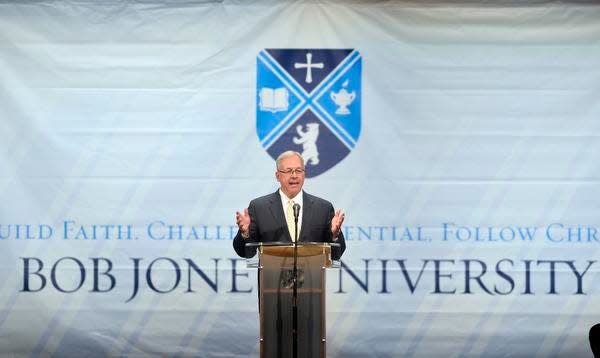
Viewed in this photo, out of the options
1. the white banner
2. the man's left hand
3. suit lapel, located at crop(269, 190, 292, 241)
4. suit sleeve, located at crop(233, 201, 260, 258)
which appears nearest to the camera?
the man's left hand

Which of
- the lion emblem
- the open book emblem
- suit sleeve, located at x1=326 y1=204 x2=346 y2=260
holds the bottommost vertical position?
suit sleeve, located at x1=326 y1=204 x2=346 y2=260

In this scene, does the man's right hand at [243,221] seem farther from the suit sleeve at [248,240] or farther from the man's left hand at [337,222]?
the man's left hand at [337,222]

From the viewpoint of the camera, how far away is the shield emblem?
626cm

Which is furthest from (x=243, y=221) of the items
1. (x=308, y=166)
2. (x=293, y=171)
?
(x=308, y=166)

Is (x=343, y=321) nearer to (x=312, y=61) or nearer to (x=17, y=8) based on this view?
(x=312, y=61)

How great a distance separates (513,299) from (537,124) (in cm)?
115

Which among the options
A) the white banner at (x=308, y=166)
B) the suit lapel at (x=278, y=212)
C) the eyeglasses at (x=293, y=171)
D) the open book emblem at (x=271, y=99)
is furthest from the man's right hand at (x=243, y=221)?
the open book emblem at (x=271, y=99)

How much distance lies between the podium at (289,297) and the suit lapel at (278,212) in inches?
14.3

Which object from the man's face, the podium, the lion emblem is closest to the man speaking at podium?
the man's face

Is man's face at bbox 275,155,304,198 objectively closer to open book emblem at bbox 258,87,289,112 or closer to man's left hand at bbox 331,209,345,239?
man's left hand at bbox 331,209,345,239

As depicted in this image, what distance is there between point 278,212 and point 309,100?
140 cm

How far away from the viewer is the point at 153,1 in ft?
20.7

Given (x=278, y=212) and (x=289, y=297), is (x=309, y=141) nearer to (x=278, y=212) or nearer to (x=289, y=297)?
(x=278, y=212)

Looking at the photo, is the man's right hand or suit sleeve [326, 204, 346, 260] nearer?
the man's right hand
